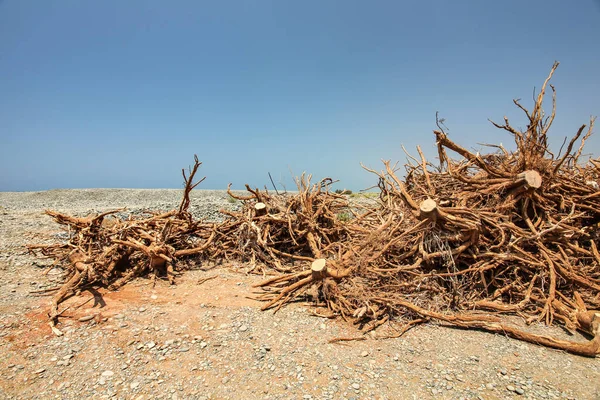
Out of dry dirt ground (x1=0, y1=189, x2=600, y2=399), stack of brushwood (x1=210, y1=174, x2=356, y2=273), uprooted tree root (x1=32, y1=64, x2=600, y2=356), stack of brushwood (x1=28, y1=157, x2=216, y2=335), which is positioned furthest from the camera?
stack of brushwood (x1=210, y1=174, x2=356, y2=273)

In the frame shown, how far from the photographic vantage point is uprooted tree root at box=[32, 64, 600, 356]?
13.7ft

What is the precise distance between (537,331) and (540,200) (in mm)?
2041

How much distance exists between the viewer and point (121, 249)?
232 inches

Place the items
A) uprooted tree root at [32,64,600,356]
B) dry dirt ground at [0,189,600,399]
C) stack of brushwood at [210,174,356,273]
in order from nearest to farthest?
1. dry dirt ground at [0,189,600,399]
2. uprooted tree root at [32,64,600,356]
3. stack of brushwood at [210,174,356,273]

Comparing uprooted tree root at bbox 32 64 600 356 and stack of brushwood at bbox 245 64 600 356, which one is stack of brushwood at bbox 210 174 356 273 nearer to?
uprooted tree root at bbox 32 64 600 356

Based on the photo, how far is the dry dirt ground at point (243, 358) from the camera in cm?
288

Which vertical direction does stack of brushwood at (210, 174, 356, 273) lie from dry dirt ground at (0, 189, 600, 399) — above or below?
above

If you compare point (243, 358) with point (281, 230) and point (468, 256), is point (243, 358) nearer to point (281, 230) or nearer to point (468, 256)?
point (468, 256)

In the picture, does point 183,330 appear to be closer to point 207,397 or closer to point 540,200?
point 207,397

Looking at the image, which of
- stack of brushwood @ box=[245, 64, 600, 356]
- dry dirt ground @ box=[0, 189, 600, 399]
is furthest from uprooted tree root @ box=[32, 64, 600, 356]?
dry dirt ground @ box=[0, 189, 600, 399]

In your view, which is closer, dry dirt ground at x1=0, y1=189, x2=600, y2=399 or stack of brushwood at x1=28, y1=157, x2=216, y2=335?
dry dirt ground at x1=0, y1=189, x2=600, y2=399

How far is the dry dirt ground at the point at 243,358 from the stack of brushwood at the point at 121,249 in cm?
61

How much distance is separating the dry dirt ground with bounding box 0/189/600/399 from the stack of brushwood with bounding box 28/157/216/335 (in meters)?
0.61

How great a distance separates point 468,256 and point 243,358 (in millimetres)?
3408
